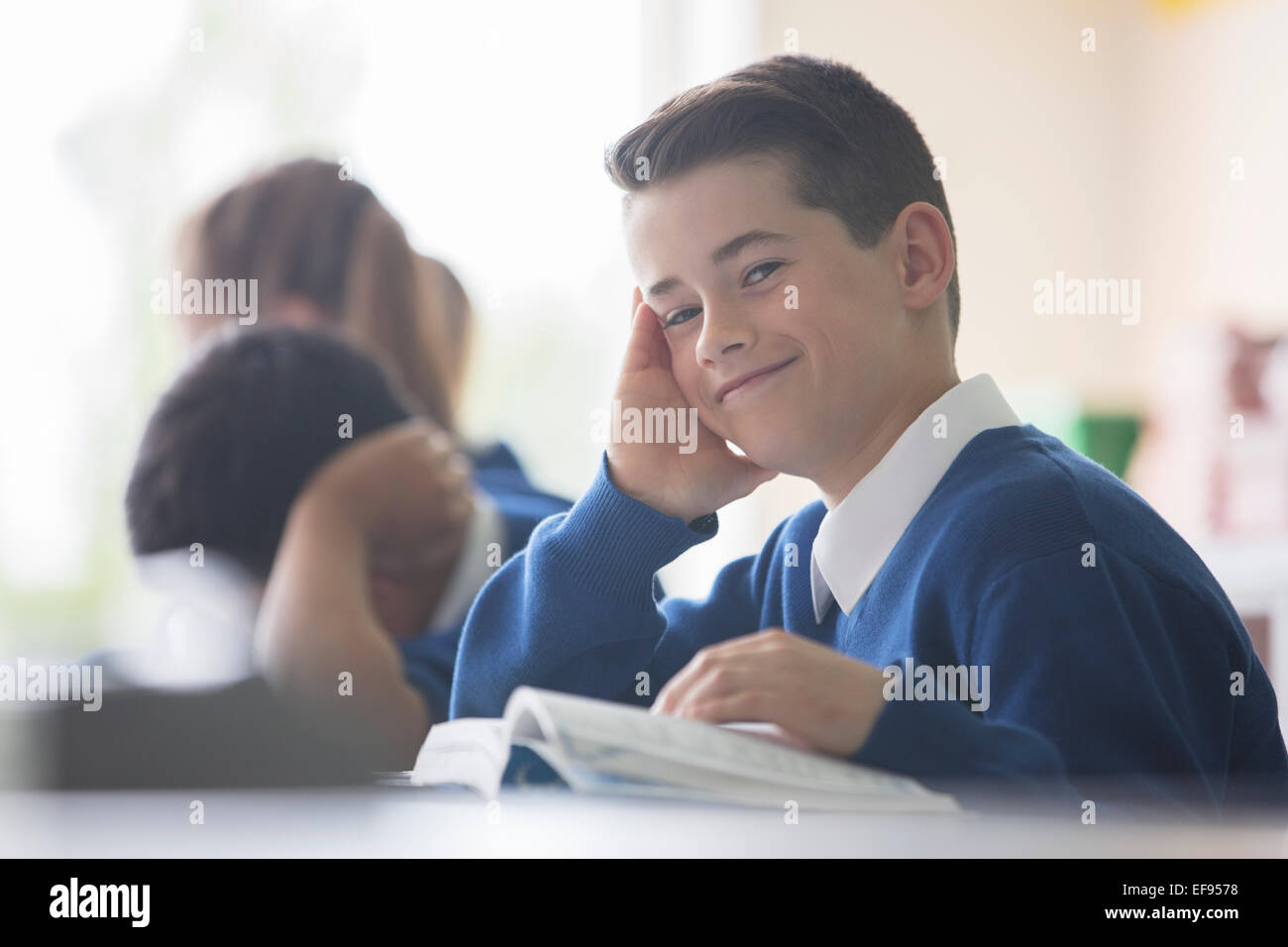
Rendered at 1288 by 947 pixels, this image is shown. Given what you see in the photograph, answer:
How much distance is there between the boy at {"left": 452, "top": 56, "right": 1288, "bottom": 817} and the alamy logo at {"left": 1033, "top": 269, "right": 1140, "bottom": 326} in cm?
209

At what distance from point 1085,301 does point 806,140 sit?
2.54 metres

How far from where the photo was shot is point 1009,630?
59 cm

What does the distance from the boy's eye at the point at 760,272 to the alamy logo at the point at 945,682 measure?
0.27 meters

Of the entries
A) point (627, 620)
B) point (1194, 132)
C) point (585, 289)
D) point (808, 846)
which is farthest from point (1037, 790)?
point (1194, 132)

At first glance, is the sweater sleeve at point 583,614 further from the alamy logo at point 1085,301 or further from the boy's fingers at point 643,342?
the alamy logo at point 1085,301

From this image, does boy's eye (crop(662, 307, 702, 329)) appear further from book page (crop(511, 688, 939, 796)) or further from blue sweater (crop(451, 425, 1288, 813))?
book page (crop(511, 688, 939, 796))

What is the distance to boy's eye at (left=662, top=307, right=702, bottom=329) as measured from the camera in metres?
0.84

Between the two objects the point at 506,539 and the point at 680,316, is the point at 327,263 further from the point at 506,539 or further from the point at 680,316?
the point at 680,316
